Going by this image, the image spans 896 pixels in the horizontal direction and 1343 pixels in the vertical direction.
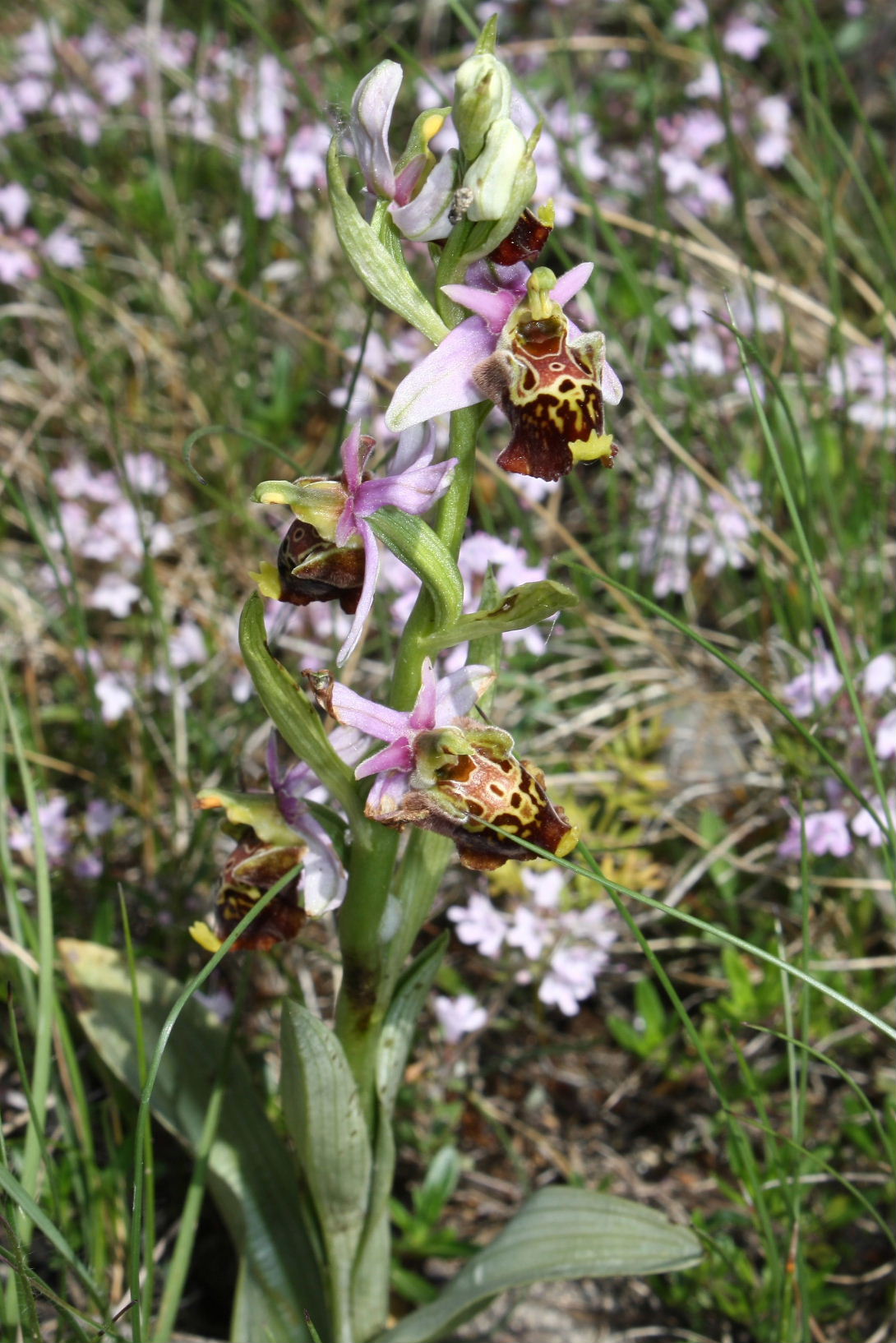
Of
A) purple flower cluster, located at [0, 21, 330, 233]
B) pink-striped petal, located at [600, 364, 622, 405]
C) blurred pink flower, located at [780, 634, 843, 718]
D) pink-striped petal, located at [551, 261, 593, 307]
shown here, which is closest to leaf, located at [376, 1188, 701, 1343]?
blurred pink flower, located at [780, 634, 843, 718]

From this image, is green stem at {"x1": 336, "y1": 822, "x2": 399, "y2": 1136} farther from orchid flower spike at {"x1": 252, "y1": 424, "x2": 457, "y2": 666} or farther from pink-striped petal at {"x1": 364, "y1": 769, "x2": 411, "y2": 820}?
orchid flower spike at {"x1": 252, "y1": 424, "x2": 457, "y2": 666}

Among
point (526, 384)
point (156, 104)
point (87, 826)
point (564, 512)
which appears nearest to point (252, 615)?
point (526, 384)

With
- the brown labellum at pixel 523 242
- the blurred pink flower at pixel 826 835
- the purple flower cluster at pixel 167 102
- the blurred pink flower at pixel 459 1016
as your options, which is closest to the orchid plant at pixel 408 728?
the brown labellum at pixel 523 242

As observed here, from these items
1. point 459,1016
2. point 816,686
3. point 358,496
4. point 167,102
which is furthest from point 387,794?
point 167,102

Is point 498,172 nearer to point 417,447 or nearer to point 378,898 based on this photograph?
point 417,447

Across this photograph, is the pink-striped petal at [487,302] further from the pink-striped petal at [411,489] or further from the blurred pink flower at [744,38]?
the blurred pink flower at [744,38]

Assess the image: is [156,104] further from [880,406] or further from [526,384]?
[526,384]
